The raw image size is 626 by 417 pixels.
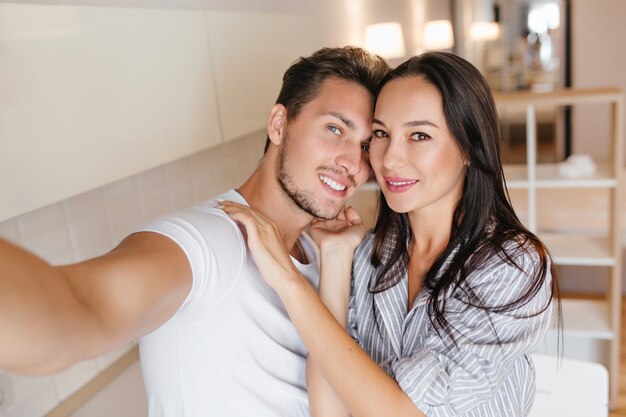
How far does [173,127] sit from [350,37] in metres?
2.62

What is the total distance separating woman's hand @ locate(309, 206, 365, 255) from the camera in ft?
5.15

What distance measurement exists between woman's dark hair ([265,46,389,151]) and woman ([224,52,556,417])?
0.34ft

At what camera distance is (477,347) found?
1272 millimetres

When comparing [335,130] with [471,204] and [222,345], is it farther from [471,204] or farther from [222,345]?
[222,345]

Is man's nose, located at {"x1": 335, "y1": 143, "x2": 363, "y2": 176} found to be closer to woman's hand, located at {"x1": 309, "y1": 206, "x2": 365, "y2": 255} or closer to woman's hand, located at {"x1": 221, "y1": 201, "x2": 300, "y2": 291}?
woman's hand, located at {"x1": 309, "y1": 206, "x2": 365, "y2": 255}

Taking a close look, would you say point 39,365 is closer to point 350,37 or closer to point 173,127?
point 173,127

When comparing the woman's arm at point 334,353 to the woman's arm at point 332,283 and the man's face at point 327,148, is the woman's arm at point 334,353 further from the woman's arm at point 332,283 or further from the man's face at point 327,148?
the man's face at point 327,148

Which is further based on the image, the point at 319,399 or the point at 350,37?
the point at 350,37

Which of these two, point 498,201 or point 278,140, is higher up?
point 278,140

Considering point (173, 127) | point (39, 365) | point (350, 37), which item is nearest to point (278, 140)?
point (173, 127)

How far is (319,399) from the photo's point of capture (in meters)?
1.40

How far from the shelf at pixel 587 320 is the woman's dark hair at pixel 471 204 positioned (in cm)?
192

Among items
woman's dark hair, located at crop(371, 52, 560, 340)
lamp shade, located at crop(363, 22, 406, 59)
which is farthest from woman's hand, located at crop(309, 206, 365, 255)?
lamp shade, located at crop(363, 22, 406, 59)

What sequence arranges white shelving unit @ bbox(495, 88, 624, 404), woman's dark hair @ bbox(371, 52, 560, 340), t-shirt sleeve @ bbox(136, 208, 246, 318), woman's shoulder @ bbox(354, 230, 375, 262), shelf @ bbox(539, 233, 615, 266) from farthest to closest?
shelf @ bbox(539, 233, 615, 266), white shelving unit @ bbox(495, 88, 624, 404), woman's shoulder @ bbox(354, 230, 375, 262), woman's dark hair @ bbox(371, 52, 560, 340), t-shirt sleeve @ bbox(136, 208, 246, 318)
